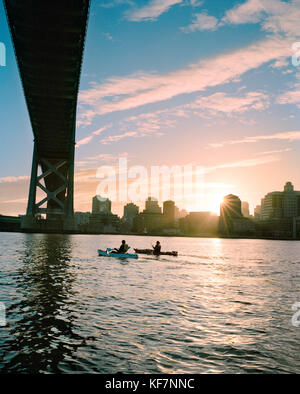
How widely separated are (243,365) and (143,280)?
38.9 feet

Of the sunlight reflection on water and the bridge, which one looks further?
the bridge

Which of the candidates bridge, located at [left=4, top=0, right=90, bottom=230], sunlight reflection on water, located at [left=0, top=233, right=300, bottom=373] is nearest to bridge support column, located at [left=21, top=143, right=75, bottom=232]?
bridge, located at [left=4, top=0, right=90, bottom=230]

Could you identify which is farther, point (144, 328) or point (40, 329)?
point (144, 328)

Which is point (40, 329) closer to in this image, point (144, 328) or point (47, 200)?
point (144, 328)

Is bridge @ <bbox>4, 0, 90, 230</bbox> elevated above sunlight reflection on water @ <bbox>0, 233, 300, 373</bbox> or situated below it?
above

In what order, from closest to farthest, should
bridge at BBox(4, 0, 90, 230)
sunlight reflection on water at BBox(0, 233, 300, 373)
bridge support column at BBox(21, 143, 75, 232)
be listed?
1. sunlight reflection on water at BBox(0, 233, 300, 373)
2. bridge at BBox(4, 0, 90, 230)
3. bridge support column at BBox(21, 143, 75, 232)

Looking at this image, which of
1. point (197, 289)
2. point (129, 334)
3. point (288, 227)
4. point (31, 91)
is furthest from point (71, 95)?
point (288, 227)

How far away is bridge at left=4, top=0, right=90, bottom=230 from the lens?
29.9 metres

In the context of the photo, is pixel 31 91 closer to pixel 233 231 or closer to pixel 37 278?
pixel 37 278

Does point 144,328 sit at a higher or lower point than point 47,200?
lower

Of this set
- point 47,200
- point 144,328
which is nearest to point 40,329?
point 144,328

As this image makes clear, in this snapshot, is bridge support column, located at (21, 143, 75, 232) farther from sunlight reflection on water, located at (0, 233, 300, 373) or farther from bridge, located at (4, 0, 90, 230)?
sunlight reflection on water, located at (0, 233, 300, 373)

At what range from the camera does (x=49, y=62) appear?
37969 millimetres

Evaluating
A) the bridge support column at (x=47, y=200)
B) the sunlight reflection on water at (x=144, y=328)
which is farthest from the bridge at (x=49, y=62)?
the sunlight reflection on water at (x=144, y=328)
